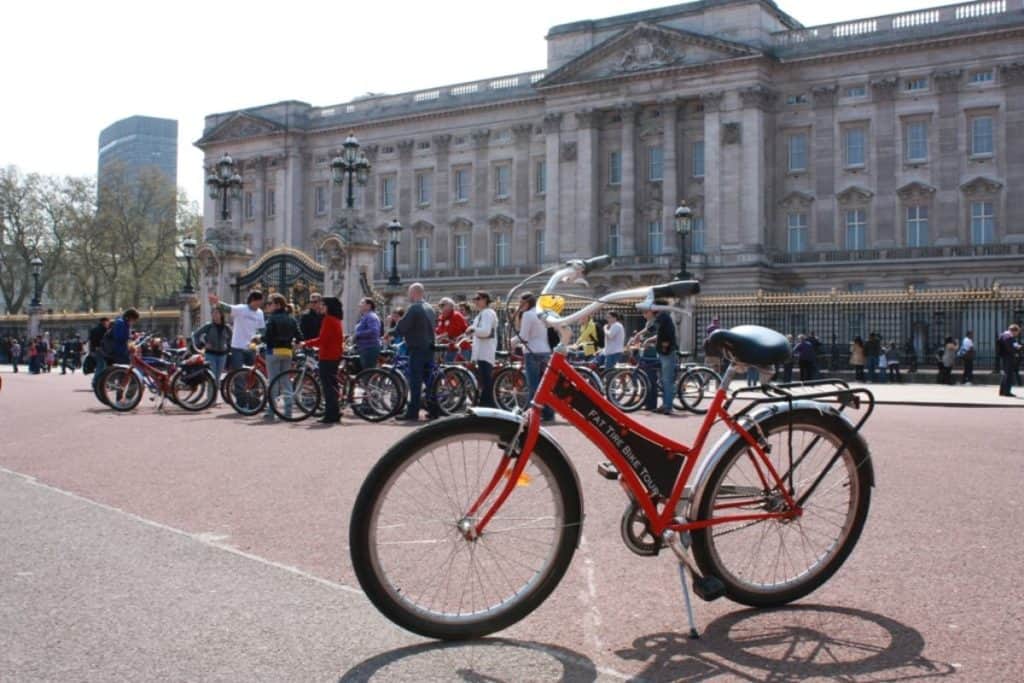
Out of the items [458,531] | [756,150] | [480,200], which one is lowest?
[458,531]

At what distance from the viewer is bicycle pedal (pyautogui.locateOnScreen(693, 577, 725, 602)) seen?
13.7 feet

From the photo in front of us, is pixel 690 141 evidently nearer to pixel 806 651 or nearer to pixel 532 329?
pixel 532 329

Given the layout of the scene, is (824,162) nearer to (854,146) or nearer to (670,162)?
(854,146)

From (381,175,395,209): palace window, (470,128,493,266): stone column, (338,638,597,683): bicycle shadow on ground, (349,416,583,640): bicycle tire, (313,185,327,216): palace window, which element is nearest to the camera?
(338,638,597,683): bicycle shadow on ground

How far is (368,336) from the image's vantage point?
1542 centimetres

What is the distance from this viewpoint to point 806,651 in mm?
3912

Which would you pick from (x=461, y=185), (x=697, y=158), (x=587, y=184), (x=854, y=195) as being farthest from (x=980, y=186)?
(x=461, y=185)

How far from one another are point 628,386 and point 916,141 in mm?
39645

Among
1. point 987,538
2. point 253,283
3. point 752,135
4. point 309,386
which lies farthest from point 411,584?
point 752,135

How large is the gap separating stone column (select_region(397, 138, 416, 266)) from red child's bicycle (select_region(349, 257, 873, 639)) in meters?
64.0

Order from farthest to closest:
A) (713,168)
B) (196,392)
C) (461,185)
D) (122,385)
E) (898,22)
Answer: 1. (461,185)
2. (713,168)
3. (898,22)
4. (196,392)
5. (122,385)

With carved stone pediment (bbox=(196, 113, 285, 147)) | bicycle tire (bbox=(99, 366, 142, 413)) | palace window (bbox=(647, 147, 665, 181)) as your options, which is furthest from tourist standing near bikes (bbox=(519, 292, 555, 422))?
carved stone pediment (bbox=(196, 113, 285, 147))

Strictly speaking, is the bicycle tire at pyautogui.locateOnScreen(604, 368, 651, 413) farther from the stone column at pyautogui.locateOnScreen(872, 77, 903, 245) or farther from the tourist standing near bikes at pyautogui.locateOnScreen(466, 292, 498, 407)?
the stone column at pyautogui.locateOnScreen(872, 77, 903, 245)

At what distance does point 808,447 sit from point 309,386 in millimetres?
10725
